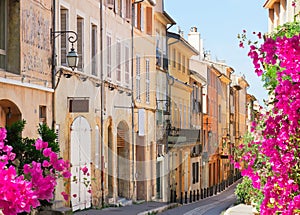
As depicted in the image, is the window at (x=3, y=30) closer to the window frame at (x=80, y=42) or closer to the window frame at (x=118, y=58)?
the window frame at (x=80, y=42)

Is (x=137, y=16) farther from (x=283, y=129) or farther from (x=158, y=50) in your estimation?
(x=283, y=129)

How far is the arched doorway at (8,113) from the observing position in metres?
16.6

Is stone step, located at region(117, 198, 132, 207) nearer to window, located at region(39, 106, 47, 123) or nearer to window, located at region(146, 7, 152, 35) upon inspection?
window, located at region(146, 7, 152, 35)

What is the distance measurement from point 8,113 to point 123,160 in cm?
1303

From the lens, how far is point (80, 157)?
22.2 metres

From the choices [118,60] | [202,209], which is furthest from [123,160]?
[202,209]

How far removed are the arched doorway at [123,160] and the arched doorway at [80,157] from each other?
5958 mm

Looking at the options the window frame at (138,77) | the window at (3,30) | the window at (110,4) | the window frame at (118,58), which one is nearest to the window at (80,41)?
the window at (110,4)

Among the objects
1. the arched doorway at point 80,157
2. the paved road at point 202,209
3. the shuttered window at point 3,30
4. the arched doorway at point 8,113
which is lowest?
the paved road at point 202,209

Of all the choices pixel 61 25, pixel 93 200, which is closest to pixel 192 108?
pixel 93 200

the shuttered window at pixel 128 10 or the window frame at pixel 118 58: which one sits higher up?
the shuttered window at pixel 128 10

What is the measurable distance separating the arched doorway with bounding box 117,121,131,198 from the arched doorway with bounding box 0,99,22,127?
40.0 ft

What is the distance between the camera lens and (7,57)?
16.7m

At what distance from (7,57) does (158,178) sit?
21.6 meters
